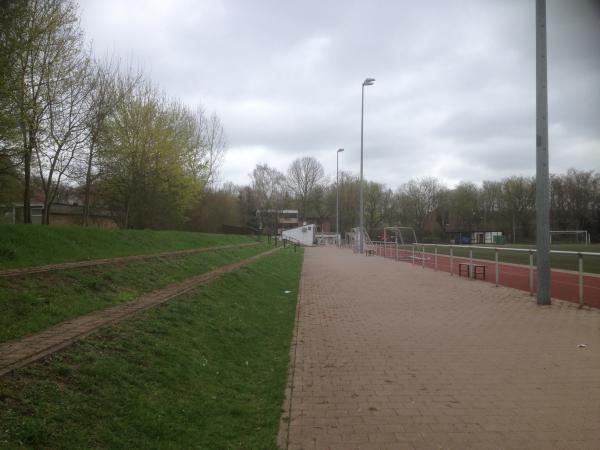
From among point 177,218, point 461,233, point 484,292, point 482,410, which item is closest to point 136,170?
point 177,218

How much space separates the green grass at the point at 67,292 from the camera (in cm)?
507

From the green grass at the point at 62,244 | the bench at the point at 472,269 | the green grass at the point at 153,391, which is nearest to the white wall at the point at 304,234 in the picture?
the bench at the point at 472,269

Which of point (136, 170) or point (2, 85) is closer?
point (2, 85)

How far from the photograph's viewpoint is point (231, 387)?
473cm

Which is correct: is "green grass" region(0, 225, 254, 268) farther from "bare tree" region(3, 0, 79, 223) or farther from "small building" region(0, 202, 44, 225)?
"small building" region(0, 202, 44, 225)

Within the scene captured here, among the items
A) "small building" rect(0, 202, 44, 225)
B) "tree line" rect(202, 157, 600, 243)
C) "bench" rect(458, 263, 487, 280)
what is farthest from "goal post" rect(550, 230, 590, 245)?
"small building" rect(0, 202, 44, 225)

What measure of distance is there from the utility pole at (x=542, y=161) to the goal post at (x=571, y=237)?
56.6 meters

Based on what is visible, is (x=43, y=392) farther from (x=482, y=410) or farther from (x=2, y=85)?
(x=2, y=85)

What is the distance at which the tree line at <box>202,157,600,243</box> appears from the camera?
71438 mm

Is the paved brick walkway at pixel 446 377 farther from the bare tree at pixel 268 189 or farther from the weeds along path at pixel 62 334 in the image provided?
the bare tree at pixel 268 189

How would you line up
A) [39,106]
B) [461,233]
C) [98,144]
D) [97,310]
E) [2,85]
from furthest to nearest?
[461,233]
[98,144]
[39,106]
[2,85]
[97,310]

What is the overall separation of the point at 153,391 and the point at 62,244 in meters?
7.59

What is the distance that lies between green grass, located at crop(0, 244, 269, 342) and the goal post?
62551 millimetres

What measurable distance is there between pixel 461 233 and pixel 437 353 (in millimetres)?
78650
